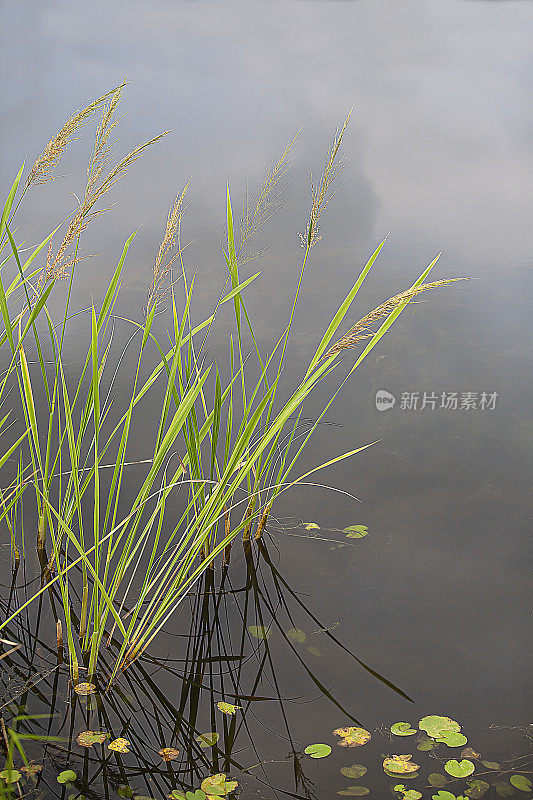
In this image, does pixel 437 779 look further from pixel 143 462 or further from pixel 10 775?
pixel 143 462

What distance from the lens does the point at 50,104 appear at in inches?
143

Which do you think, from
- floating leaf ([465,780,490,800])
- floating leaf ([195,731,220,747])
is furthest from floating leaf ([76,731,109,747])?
floating leaf ([465,780,490,800])

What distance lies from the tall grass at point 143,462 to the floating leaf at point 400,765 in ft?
1.33

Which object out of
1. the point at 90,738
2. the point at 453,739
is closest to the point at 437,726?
the point at 453,739

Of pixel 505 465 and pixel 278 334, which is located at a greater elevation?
pixel 278 334

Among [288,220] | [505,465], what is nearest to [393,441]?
[505,465]

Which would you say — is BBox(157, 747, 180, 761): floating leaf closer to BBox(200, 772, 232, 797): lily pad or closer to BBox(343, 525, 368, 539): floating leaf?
BBox(200, 772, 232, 797): lily pad

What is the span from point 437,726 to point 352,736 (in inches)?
5.6

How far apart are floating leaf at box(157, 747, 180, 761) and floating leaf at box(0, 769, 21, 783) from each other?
20cm

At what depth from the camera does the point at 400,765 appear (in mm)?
1051

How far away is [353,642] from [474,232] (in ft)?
7.29

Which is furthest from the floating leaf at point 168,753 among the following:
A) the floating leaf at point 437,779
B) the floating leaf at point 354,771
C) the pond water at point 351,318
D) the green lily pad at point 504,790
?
the green lily pad at point 504,790

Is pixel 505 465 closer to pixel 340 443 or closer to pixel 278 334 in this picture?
pixel 340 443

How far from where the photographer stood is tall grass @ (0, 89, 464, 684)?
1.01m
